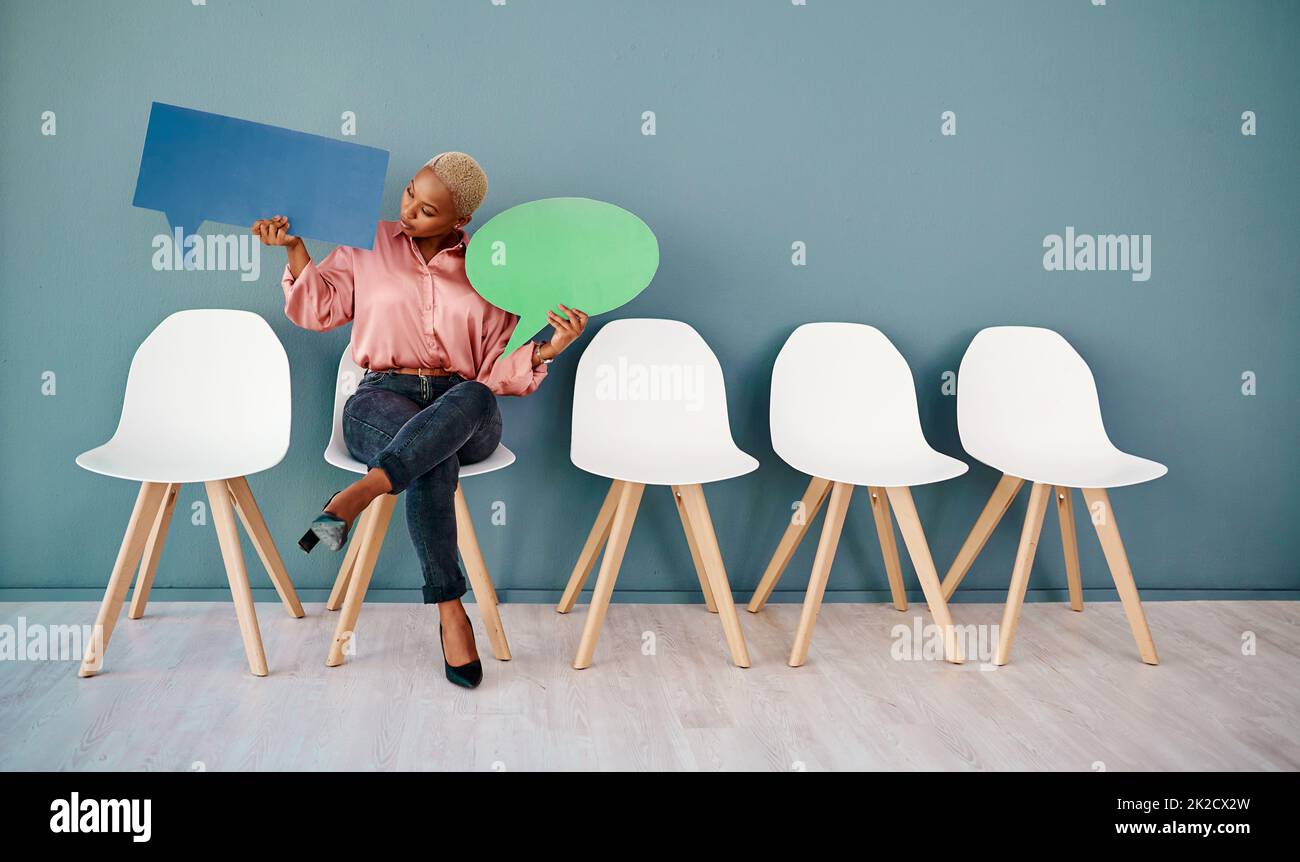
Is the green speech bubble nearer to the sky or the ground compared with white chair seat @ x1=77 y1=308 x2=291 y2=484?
nearer to the sky

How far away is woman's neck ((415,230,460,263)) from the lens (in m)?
2.57

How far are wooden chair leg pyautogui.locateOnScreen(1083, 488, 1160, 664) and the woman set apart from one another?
56.7 inches

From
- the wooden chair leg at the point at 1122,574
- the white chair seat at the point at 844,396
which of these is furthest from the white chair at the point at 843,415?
the wooden chair leg at the point at 1122,574

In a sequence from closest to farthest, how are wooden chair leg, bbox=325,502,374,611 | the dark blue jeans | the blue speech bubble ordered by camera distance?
the dark blue jeans, the blue speech bubble, wooden chair leg, bbox=325,502,374,611

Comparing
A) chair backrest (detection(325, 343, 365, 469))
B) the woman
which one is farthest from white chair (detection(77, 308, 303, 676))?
the woman

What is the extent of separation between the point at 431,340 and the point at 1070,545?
1.94 m

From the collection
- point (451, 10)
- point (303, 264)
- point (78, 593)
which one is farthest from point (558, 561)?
point (451, 10)

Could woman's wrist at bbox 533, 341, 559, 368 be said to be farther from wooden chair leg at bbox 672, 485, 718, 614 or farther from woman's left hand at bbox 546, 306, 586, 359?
wooden chair leg at bbox 672, 485, 718, 614

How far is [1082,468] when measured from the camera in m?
2.69

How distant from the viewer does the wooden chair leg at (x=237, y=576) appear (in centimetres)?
234

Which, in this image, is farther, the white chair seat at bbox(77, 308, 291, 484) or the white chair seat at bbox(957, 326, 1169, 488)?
the white chair seat at bbox(957, 326, 1169, 488)

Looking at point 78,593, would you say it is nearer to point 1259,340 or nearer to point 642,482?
point 642,482

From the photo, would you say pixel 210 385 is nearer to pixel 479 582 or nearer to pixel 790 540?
pixel 479 582

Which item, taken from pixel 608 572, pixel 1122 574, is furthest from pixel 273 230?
pixel 1122 574
